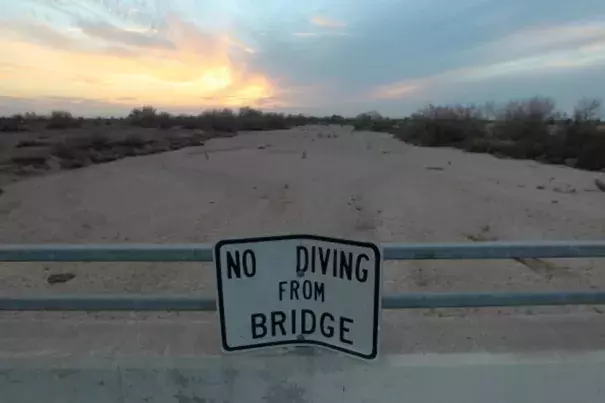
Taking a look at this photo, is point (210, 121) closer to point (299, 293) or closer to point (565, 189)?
point (565, 189)

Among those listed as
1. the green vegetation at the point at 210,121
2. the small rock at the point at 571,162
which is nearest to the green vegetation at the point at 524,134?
the small rock at the point at 571,162

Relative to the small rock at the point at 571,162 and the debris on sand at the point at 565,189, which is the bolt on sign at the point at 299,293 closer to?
the debris on sand at the point at 565,189

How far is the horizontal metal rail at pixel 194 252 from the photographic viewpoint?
2.62 m

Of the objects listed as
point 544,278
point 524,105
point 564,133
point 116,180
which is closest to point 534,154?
point 564,133

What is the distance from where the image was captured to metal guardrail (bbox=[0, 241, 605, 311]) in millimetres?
2631

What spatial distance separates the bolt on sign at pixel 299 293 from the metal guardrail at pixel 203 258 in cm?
38

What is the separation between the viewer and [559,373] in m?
2.54

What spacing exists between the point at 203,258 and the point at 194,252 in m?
0.05

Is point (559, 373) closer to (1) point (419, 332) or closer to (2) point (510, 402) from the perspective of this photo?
(2) point (510, 402)

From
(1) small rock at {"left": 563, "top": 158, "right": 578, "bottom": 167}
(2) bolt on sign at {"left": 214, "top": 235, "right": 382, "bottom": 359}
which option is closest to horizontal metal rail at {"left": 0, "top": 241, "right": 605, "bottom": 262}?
(2) bolt on sign at {"left": 214, "top": 235, "right": 382, "bottom": 359}

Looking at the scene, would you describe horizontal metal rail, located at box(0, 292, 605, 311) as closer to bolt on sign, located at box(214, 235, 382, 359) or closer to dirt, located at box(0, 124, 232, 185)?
bolt on sign, located at box(214, 235, 382, 359)

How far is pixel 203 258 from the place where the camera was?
8.52 feet

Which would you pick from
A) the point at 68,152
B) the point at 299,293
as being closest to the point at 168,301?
the point at 299,293

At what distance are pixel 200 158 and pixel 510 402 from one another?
3471 centimetres
